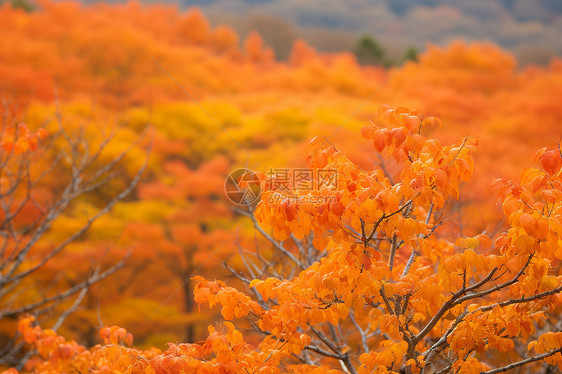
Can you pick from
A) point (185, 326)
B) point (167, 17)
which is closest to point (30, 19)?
point (167, 17)

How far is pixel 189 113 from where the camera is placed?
1266 cm

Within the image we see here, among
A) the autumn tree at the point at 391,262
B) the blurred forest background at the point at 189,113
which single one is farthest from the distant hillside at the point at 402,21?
the autumn tree at the point at 391,262

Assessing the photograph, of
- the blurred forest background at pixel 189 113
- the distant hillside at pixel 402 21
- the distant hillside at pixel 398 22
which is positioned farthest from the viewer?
the distant hillside at pixel 402 21

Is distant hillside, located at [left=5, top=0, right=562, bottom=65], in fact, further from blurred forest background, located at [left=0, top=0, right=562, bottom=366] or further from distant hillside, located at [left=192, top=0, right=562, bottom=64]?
blurred forest background, located at [left=0, top=0, right=562, bottom=366]

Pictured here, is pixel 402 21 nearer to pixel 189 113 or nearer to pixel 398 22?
pixel 398 22

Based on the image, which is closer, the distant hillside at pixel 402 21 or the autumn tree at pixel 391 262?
the autumn tree at pixel 391 262

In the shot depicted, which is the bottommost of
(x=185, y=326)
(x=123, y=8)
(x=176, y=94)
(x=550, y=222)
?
(x=185, y=326)

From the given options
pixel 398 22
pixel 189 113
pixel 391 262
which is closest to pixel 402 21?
pixel 398 22

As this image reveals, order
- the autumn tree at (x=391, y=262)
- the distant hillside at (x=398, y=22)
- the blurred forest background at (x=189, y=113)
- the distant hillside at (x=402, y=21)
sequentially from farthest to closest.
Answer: the distant hillside at (x=402, y=21) < the distant hillside at (x=398, y=22) < the blurred forest background at (x=189, y=113) < the autumn tree at (x=391, y=262)

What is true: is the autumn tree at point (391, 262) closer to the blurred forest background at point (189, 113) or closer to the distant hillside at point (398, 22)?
the blurred forest background at point (189, 113)

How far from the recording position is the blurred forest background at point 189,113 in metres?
9.10

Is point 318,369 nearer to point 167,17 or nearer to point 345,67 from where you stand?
point 345,67

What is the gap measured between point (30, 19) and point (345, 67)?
1083cm

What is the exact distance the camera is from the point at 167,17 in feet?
74.1
